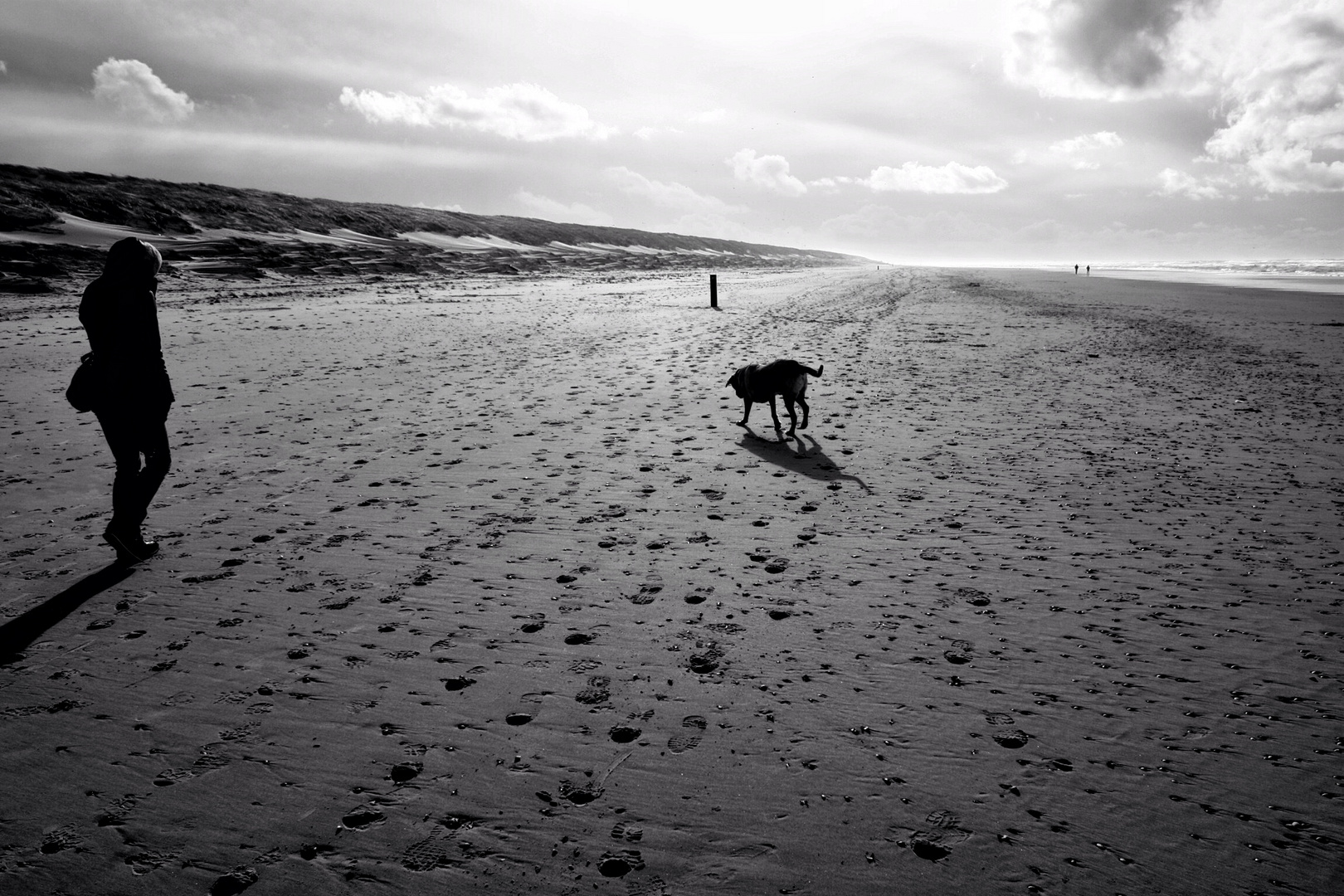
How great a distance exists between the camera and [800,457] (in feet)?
24.5

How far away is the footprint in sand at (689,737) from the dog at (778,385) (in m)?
5.05

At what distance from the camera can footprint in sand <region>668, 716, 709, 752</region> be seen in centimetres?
306

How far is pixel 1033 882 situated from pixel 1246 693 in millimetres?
1999

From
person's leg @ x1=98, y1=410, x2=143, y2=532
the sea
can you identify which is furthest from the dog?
the sea

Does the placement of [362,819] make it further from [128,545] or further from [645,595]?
[128,545]

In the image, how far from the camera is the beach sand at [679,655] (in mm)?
2525

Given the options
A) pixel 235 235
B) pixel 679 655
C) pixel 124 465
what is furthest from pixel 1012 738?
pixel 235 235

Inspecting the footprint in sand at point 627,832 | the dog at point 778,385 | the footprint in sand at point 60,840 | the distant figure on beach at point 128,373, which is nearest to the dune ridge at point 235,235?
the distant figure on beach at point 128,373

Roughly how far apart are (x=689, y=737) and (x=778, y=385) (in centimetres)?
565

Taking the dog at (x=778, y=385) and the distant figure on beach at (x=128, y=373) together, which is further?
the dog at (x=778, y=385)

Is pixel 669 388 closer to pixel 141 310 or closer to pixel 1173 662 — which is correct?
pixel 141 310

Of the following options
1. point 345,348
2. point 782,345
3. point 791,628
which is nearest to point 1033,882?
point 791,628

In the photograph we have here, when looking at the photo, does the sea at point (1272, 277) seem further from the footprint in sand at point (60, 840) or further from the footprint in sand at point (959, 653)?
the footprint in sand at point (60, 840)

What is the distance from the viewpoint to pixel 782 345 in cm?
1487
